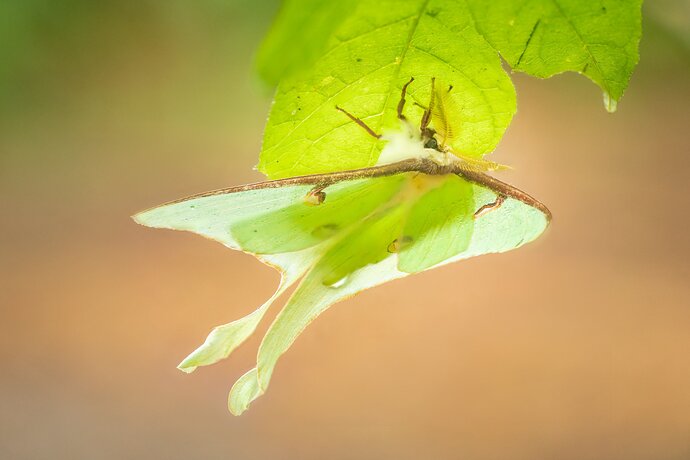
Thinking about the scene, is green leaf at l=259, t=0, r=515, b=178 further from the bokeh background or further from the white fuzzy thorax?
the bokeh background

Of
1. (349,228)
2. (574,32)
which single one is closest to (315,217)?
(349,228)

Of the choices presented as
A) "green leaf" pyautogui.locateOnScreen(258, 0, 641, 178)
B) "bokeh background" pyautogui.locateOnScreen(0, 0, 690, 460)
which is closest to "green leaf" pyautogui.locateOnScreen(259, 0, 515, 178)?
"green leaf" pyautogui.locateOnScreen(258, 0, 641, 178)

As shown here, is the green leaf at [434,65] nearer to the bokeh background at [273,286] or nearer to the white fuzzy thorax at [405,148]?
the white fuzzy thorax at [405,148]

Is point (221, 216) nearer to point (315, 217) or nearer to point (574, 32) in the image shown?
point (315, 217)

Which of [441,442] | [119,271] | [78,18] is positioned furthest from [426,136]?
[78,18]

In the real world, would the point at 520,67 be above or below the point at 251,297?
below

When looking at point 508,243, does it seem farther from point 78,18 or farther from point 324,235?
point 78,18
